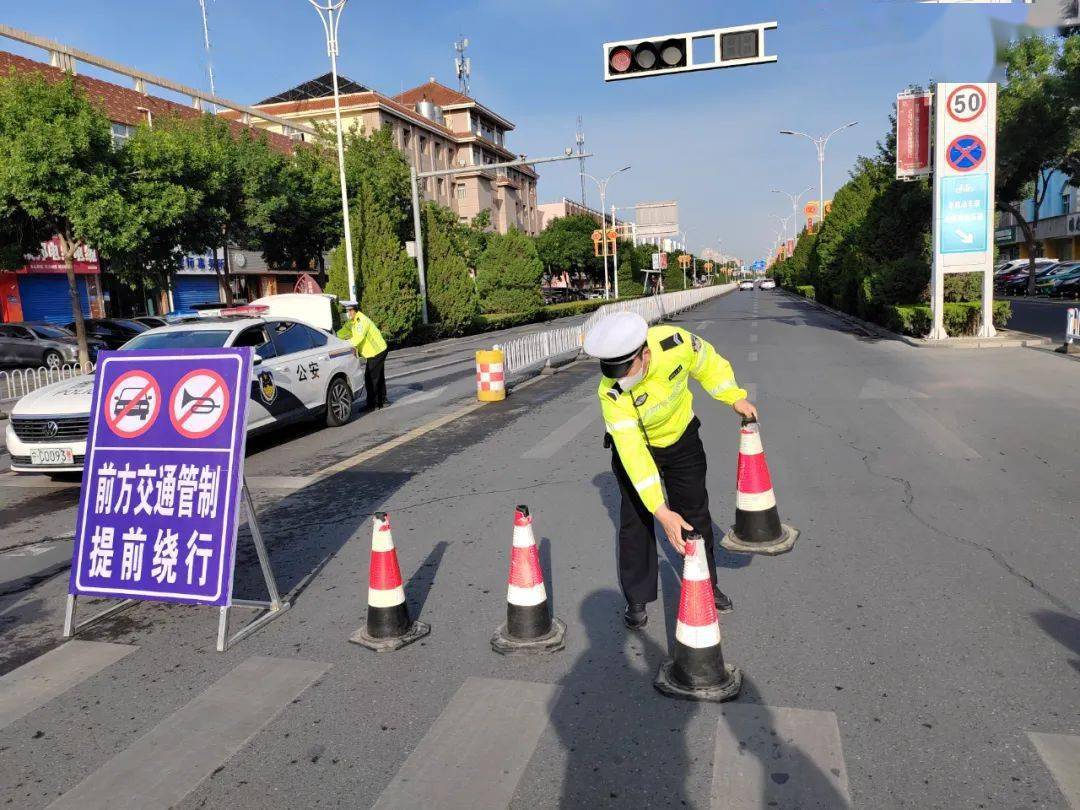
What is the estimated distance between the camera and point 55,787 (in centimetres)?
308

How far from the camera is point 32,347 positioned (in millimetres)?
24266

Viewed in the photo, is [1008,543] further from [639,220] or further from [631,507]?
[639,220]

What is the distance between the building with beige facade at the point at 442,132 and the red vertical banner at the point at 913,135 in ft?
115

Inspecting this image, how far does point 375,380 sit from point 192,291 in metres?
29.2

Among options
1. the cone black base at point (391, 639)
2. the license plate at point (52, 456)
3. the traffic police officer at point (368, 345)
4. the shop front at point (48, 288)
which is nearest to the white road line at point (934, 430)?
the cone black base at point (391, 639)

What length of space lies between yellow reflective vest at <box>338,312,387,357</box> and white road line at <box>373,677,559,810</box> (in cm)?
893

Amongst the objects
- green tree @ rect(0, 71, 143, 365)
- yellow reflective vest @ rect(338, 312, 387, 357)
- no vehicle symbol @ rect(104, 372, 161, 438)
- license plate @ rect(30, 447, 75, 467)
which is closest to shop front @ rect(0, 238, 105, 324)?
green tree @ rect(0, 71, 143, 365)

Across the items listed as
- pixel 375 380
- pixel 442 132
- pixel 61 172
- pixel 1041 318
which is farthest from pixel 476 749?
pixel 442 132

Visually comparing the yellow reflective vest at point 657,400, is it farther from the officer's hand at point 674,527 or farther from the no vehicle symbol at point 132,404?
the no vehicle symbol at point 132,404

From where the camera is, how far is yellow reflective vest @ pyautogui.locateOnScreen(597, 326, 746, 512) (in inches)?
144

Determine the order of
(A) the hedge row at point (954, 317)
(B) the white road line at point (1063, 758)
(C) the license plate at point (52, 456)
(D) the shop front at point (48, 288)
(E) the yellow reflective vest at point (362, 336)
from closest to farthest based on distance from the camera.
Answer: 1. (B) the white road line at point (1063, 758)
2. (C) the license plate at point (52, 456)
3. (E) the yellow reflective vest at point (362, 336)
4. (A) the hedge row at point (954, 317)
5. (D) the shop front at point (48, 288)

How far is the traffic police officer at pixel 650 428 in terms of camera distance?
11.8ft

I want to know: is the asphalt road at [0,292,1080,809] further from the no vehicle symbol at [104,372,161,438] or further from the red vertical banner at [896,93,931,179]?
the red vertical banner at [896,93,931,179]

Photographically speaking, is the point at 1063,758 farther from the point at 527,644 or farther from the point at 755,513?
the point at 755,513
